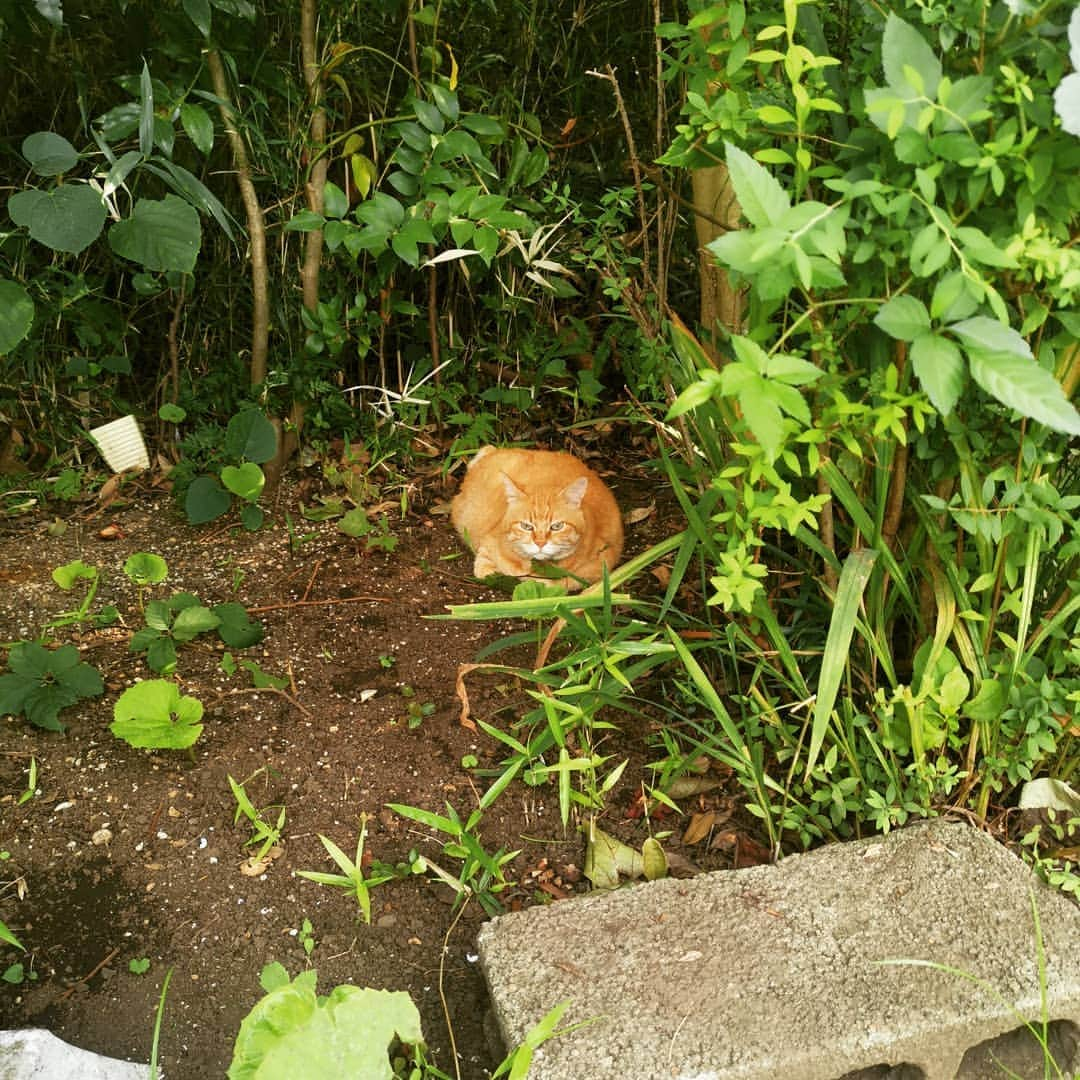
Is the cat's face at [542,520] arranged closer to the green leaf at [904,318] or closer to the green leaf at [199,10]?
the green leaf at [199,10]

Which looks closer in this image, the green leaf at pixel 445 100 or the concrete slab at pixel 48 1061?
the concrete slab at pixel 48 1061

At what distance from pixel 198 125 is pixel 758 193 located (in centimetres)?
172

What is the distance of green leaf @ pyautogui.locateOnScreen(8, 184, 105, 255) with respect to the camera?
6.10 feet

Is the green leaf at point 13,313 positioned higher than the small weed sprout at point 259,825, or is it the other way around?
the green leaf at point 13,313

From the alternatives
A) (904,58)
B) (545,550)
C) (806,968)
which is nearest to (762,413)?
(904,58)

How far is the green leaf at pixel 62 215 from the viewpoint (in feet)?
6.10

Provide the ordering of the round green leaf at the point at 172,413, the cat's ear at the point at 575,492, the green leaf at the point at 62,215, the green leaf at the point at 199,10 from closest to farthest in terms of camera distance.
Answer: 1. the green leaf at the point at 62,215
2. the green leaf at the point at 199,10
3. the cat's ear at the point at 575,492
4. the round green leaf at the point at 172,413

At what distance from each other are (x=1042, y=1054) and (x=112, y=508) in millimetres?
2746

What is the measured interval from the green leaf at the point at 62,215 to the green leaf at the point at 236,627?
0.88 meters

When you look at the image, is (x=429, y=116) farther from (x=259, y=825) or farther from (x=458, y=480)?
(x=259, y=825)

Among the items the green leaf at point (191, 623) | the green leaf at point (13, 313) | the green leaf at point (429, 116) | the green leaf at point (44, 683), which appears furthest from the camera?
the green leaf at point (429, 116)

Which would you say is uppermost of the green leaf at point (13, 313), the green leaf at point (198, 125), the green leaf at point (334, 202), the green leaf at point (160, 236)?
the green leaf at point (198, 125)

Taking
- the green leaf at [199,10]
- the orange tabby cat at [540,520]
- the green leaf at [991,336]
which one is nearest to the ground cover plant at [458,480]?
the green leaf at [991,336]

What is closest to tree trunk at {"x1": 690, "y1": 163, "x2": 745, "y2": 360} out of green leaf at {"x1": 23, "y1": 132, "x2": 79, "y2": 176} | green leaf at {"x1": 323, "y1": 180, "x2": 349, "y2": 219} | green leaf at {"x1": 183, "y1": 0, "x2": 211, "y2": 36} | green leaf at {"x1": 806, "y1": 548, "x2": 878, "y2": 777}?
green leaf at {"x1": 806, "y1": 548, "x2": 878, "y2": 777}
